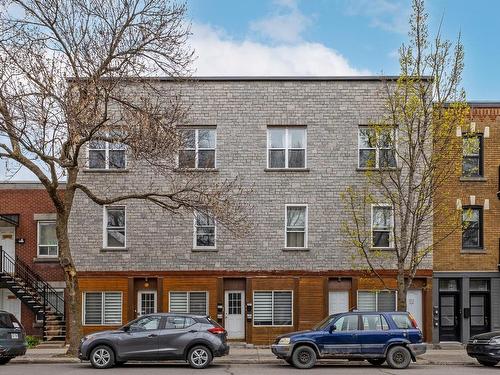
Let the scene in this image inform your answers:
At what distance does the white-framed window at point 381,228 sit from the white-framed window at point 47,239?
13404 mm

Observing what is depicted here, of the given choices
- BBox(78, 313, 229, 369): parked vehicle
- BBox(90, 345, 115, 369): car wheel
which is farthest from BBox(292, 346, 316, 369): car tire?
BBox(90, 345, 115, 369): car wheel

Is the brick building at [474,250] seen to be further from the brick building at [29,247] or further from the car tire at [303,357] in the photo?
the brick building at [29,247]

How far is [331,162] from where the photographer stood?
29.0 metres

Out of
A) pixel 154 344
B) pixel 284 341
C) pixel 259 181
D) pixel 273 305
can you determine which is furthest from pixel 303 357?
pixel 259 181

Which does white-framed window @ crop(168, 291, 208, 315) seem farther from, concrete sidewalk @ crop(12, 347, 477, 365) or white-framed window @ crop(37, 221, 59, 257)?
white-framed window @ crop(37, 221, 59, 257)

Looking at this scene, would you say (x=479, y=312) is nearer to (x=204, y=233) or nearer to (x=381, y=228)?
(x=381, y=228)

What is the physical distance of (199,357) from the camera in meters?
20.6

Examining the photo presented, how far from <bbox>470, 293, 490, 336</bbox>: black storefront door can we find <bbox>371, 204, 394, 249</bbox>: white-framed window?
412cm

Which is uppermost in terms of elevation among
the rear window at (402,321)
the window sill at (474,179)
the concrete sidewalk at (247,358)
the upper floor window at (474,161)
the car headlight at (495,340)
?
the upper floor window at (474,161)

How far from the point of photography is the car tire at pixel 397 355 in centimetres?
2106

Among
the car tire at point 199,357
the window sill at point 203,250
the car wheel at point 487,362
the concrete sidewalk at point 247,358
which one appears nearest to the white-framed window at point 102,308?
the concrete sidewalk at point 247,358

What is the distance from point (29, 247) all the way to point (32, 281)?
150 centimetres

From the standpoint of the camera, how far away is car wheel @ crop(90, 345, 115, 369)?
2041cm

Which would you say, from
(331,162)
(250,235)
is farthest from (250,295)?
(331,162)
